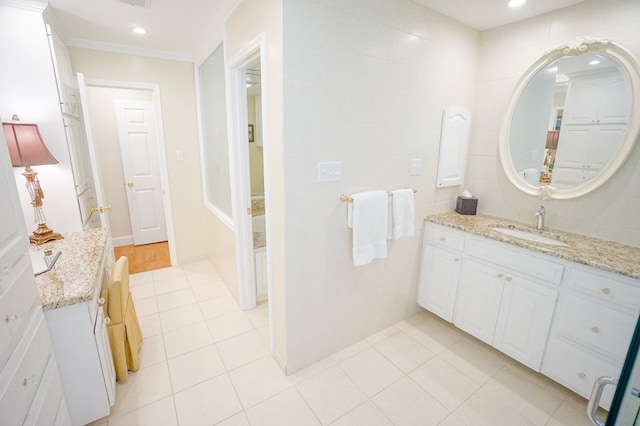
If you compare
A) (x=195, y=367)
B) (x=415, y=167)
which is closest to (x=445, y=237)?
(x=415, y=167)

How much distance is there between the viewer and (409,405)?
1.64m

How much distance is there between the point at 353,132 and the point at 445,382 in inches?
67.3

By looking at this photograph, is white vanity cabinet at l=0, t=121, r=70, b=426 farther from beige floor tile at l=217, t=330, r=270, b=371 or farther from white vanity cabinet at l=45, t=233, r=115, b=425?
beige floor tile at l=217, t=330, r=270, b=371

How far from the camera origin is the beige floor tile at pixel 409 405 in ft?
5.12

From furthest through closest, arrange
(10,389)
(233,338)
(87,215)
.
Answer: (87,215) < (233,338) < (10,389)

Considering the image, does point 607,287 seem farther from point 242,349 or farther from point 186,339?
point 186,339

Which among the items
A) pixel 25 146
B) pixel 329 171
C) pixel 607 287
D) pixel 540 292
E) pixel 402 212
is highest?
pixel 25 146

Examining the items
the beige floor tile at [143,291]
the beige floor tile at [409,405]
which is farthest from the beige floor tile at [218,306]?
the beige floor tile at [409,405]

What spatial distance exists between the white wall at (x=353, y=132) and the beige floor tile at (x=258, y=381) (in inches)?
4.1

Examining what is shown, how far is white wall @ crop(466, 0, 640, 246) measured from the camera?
5.50 feet

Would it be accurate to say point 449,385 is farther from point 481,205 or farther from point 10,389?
point 10,389

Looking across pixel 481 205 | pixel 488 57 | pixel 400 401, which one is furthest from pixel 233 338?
pixel 488 57

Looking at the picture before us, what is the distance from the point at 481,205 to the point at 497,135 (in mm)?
588

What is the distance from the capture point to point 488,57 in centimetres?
225
